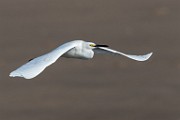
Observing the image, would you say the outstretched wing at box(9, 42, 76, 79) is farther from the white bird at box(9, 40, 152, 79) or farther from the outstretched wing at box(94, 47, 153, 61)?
the outstretched wing at box(94, 47, 153, 61)

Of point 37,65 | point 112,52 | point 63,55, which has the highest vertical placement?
point 112,52

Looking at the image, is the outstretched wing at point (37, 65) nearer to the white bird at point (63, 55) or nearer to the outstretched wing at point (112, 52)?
the white bird at point (63, 55)

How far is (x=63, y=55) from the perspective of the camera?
578 inches

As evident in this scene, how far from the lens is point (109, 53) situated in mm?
15984

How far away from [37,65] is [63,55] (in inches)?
71.3

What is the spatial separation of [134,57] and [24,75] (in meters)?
4.29

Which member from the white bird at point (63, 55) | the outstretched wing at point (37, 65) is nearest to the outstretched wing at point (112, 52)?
the white bird at point (63, 55)

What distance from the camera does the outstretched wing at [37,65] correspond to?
492 inches

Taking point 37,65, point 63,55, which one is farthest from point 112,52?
point 37,65

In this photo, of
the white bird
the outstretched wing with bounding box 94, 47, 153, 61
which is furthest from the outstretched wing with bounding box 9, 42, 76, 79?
the outstretched wing with bounding box 94, 47, 153, 61

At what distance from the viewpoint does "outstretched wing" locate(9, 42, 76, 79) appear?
492 inches

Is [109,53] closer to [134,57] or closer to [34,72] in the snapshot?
[134,57]

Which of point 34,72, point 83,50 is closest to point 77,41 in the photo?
point 83,50

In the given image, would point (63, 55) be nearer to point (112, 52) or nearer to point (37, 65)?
point (112, 52)
